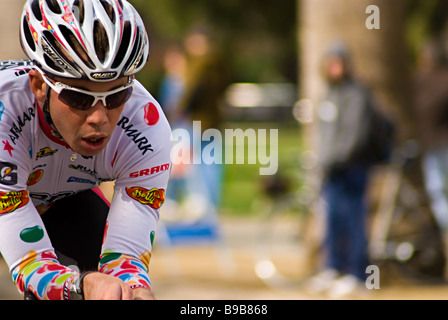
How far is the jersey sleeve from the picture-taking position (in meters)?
3.37

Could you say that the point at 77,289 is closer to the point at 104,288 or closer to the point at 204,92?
the point at 104,288

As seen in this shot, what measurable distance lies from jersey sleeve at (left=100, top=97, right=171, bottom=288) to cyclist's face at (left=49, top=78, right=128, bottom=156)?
314 mm

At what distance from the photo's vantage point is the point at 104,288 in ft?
9.31

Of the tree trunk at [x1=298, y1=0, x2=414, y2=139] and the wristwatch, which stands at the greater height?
the tree trunk at [x1=298, y1=0, x2=414, y2=139]

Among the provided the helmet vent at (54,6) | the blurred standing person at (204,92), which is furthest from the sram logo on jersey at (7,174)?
the blurred standing person at (204,92)

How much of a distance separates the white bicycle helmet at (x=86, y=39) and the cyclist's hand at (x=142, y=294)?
677 millimetres

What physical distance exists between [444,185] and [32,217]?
8011mm

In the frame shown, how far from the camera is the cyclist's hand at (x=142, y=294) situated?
113 inches
